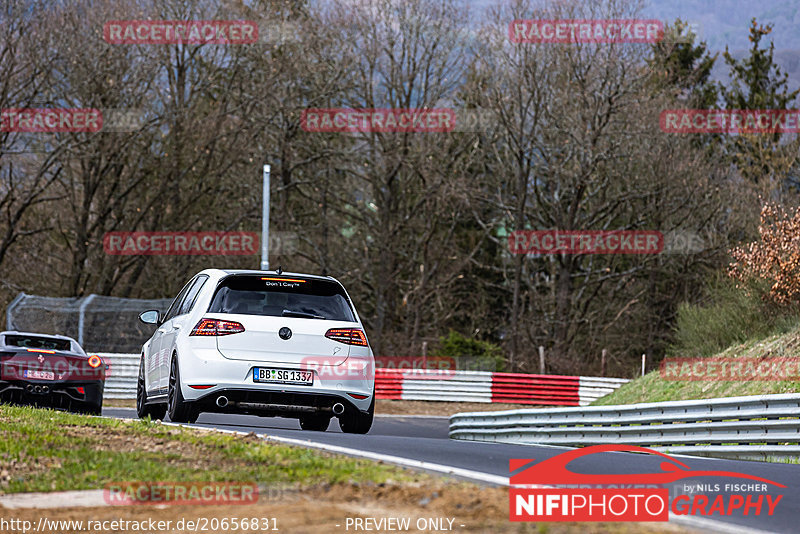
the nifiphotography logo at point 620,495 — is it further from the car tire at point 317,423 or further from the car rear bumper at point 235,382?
the car tire at point 317,423

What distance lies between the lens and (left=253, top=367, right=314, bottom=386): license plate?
1176 centimetres

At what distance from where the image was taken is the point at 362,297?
153ft

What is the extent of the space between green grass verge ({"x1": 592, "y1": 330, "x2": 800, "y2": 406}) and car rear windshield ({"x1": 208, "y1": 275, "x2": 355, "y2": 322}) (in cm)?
865

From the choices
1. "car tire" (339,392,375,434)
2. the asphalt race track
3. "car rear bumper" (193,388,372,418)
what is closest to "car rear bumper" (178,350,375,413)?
"car rear bumper" (193,388,372,418)

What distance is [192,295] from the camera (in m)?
12.8

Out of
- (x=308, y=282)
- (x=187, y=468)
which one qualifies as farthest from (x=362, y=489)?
(x=308, y=282)

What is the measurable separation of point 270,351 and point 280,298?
0.68 meters

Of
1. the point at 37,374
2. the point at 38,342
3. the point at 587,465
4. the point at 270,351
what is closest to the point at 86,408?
the point at 37,374

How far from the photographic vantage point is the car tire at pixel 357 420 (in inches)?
487

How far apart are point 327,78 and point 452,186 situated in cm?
630

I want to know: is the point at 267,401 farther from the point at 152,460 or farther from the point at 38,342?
the point at 38,342

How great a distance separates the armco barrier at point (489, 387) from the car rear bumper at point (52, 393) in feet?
57.7

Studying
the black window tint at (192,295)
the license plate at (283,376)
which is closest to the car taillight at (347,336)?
the license plate at (283,376)

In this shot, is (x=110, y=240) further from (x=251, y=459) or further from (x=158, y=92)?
(x=251, y=459)
